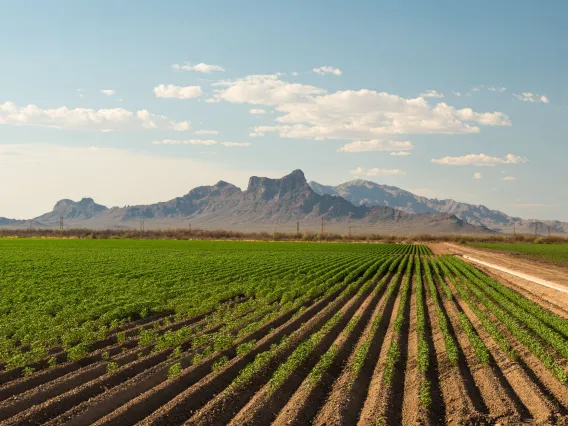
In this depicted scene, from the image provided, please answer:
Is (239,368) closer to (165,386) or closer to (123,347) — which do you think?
(165,386)

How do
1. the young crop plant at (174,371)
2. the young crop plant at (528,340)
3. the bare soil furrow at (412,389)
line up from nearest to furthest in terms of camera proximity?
the bare soil furrow at (412,389) < the young crop plant at (174,371) < the young crop plant at (528,340)

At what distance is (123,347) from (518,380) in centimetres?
930

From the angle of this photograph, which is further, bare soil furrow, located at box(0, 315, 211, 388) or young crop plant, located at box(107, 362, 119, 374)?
young crop plant, located at box(107, 362, 119, 374)

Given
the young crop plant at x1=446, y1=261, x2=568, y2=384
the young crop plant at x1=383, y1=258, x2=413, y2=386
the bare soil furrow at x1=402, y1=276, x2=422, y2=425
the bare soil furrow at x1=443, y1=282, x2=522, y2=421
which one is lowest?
the bare soil furrow at x1=402, y1=276, x2=422, y2=425

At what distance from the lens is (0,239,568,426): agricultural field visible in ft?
29.7

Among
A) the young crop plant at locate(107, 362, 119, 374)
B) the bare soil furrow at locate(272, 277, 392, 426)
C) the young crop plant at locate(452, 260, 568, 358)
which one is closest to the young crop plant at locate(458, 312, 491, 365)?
the young crop plant at locate(452, 260, 568, 358)

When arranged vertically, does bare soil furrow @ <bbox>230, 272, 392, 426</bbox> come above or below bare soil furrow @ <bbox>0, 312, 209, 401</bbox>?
above

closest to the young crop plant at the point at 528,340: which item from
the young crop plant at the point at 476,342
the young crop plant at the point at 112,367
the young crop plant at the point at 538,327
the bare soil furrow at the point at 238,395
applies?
the young crop plant at the point at 538,327

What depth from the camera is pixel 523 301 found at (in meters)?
21.4

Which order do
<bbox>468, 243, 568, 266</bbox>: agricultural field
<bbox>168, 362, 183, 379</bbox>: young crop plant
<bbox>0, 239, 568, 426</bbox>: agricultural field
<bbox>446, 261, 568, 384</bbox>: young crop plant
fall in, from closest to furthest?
<bbox>0, 239, 568, 426</bbox>: agricultural field
<bbox>168, 362, 183, 379</bbox>: young crop plant
<bbox>446, 261, 568, 384</bbox>: young crop plant
<bbox>468, 243, 568, 266</bbox>: agricultural field

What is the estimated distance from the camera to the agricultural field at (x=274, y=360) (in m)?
9.05

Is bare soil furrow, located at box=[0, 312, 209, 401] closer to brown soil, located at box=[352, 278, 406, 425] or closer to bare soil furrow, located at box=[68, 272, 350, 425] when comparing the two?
bare soil furrow, located at box=[68, 272, 350, 425]

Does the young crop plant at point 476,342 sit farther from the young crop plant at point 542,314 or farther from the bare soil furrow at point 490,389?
the young crop plant at point 542,314

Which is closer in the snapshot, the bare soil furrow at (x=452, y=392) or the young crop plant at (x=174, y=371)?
the bare soil furrow at (x=452, y=392)
